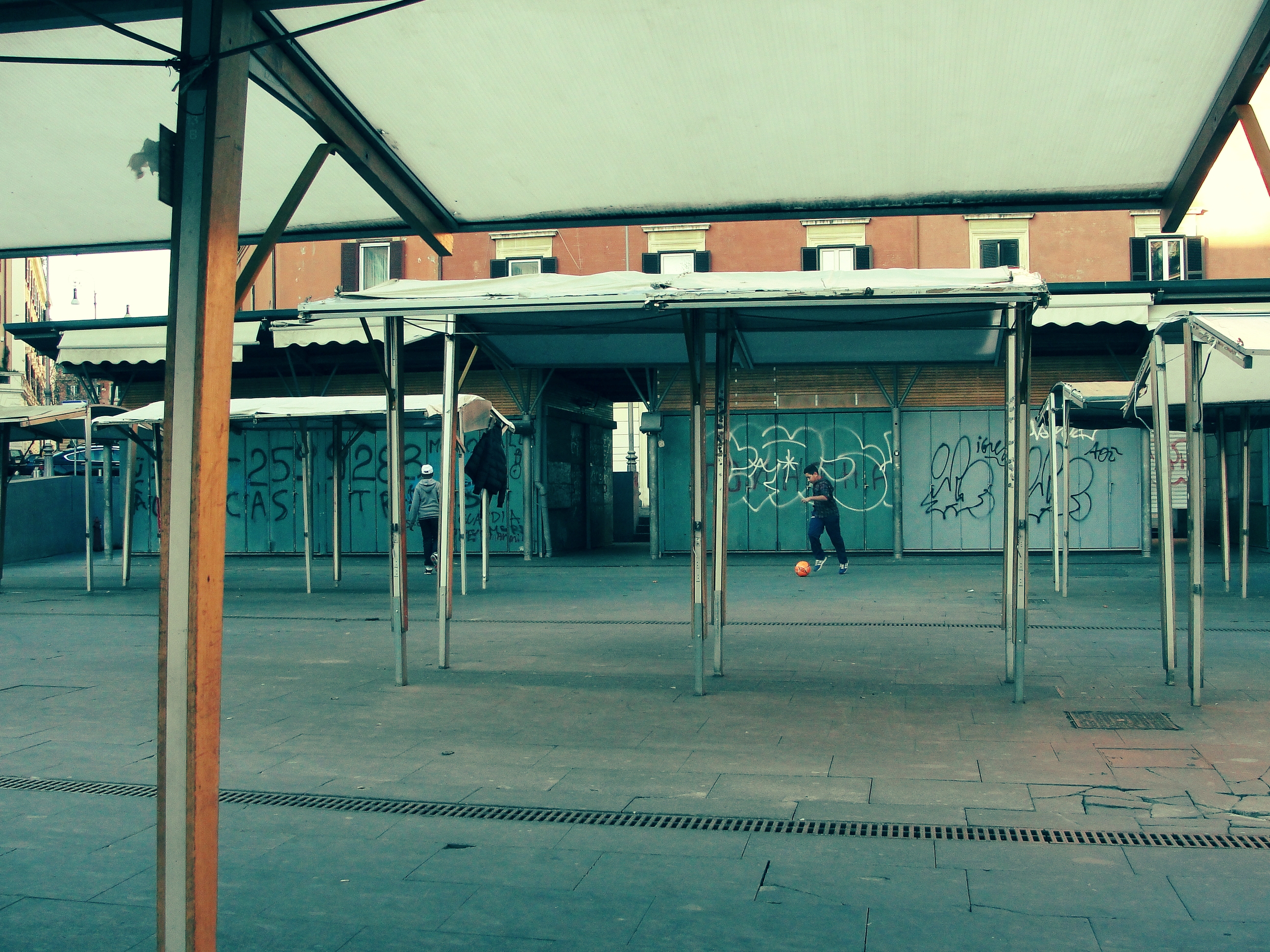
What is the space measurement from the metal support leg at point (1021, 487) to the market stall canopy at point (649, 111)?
1.26 metres

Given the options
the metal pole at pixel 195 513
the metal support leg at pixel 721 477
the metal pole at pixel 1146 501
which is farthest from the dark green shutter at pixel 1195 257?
the metal pole at pixel 195 513

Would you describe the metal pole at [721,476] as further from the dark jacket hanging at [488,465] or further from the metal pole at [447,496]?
the dark jacket hanging at [488,465]

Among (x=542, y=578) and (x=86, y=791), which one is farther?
(x=542, y=578)

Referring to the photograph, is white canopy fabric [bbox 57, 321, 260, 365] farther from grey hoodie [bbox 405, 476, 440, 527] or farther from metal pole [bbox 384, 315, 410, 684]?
metal pole [bbox 384, 315, 410, 684]

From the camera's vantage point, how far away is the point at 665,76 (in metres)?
4.45

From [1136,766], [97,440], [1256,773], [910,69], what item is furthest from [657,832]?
[97,440]

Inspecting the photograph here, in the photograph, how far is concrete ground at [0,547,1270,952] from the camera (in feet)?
11.2

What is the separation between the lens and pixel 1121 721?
6086 millimetres

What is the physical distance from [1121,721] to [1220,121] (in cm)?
333

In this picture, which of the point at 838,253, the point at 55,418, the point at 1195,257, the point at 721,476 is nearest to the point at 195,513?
the point at 721,476

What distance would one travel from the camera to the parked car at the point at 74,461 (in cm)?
2339

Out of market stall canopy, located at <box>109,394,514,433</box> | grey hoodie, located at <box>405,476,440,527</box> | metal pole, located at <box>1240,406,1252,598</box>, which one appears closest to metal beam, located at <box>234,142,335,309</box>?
market stall canopy, located at <box>109,394,514,433</box>

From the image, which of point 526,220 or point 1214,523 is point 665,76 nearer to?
point 526,220

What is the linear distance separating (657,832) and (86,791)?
276 centimetres
